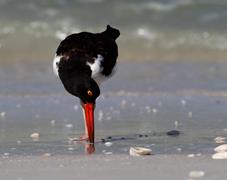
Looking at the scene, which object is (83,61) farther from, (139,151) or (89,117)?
(139,151)

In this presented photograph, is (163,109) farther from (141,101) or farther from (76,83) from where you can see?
(76,83)

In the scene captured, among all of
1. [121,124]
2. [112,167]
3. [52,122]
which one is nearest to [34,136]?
[52,122]

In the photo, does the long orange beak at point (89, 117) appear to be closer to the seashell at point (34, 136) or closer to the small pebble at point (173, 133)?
the seashell at point (34, 136)

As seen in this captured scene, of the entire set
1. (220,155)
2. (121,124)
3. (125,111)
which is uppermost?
(125,111)

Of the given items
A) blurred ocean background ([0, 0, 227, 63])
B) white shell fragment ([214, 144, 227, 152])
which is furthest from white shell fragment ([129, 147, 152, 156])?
blurred ocean background ([0, 0, 227, 63])

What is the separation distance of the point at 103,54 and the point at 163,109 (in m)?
1.72

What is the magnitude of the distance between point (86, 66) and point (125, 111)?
1.86m

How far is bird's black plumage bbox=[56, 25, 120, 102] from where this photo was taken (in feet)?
22.7

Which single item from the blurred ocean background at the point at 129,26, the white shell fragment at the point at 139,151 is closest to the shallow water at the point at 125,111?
the white shell fragment at the point at 139,151

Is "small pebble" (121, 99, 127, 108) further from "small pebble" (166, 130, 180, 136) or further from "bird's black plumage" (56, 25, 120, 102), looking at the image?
"small pebble" (166, 130, 180, 136)

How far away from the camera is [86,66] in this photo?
280 inches

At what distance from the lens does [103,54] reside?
7504 mm

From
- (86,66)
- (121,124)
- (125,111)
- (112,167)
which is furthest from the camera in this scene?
(125,111)

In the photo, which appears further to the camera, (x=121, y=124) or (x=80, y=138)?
(x=121, y=124)
